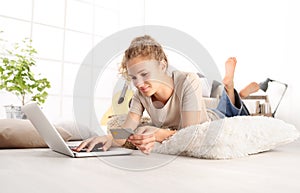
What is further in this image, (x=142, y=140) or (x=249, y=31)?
(x=249, y=31)

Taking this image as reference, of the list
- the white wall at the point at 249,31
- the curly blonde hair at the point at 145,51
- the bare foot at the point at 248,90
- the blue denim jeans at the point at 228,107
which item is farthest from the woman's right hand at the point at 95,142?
the white wall at the point at 249,31

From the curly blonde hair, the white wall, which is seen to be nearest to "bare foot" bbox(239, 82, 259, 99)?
the white wall

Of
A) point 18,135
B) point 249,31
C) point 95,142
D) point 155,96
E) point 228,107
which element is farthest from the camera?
point 249,31

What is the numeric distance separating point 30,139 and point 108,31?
1.91 m

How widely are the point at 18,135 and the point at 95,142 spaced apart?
0.37 m

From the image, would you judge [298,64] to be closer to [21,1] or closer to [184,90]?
[184,90]

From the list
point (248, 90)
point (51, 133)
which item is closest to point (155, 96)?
point (51, 133)

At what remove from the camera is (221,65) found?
9.43 ft

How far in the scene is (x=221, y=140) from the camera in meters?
0.93

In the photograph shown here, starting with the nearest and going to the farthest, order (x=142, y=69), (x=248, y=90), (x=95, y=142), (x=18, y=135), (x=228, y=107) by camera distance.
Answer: (x=142, y=69), (x=95, y=142), (x=18, y=135), (x=228, y=107), (x=248, y=90)

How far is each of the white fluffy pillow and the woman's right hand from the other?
0.54ft

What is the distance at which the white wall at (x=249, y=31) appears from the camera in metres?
2.36

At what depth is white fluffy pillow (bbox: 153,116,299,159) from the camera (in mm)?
912

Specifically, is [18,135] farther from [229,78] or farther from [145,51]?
[229,78]
